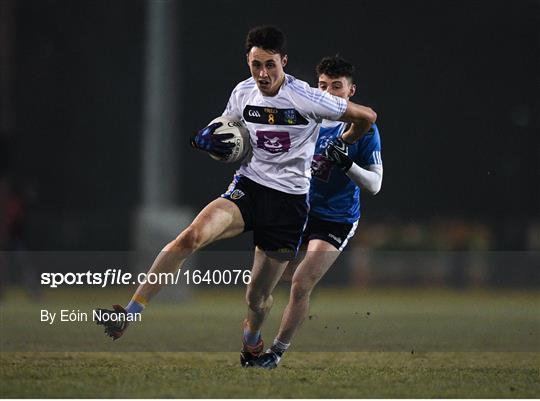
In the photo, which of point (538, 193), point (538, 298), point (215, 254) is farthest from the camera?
point (538, 193)

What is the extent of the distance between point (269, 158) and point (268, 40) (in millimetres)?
745

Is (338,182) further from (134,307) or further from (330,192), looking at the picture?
(134,307)

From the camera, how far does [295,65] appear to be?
12.9 meters

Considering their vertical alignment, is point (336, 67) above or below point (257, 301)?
above

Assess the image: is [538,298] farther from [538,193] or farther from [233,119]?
[233,119]

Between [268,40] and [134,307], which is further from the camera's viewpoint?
[268,40]

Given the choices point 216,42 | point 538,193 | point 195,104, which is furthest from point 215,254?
point 538,193

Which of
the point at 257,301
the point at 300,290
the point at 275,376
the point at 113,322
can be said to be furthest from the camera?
the point at 300,290

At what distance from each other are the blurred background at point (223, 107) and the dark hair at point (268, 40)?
6076mm

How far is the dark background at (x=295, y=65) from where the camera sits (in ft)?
51.3

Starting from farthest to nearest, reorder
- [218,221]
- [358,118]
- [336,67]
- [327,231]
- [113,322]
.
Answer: [336,67] < [327,231] < [358,118] < [218,221] < [113,322]

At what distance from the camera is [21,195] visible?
46.5ft

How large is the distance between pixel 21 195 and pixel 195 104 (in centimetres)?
444

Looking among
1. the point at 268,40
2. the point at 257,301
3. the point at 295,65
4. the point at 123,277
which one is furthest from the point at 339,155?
the point at 295,65
